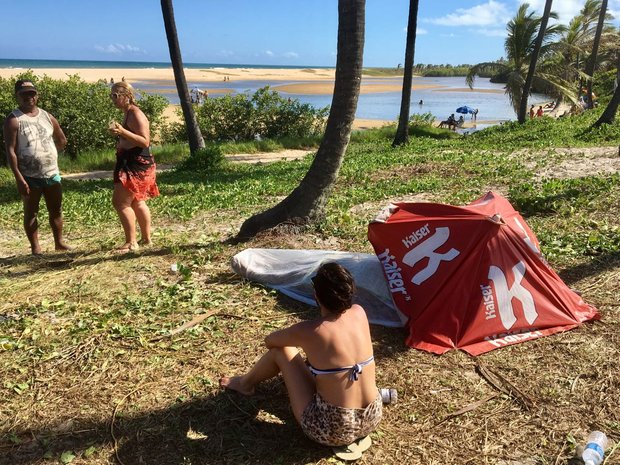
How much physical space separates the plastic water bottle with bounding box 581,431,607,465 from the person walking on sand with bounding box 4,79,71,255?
5.35 metres

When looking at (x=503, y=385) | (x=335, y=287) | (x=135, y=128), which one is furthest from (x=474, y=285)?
(x=135, y=128)

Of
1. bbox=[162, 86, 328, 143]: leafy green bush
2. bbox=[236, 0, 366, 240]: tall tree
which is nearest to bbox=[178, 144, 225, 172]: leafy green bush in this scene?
bbox=[162, 86, 328, 143]: leafy green bush

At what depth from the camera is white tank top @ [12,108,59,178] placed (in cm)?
523

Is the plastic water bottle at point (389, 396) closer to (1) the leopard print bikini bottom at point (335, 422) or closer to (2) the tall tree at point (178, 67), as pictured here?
(1) the leopard print bikini bottom at point (335, 422)

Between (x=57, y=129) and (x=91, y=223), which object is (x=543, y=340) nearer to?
(x=57, y=129)

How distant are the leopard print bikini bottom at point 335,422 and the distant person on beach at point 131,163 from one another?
3.35 metres

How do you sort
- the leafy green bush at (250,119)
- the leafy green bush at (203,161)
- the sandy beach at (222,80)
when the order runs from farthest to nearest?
the sandy beach at (222,80)
the leafy green bush at (250,119)
the leafy green bush at (203,161)

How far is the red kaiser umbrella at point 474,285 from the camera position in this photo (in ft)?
12.5

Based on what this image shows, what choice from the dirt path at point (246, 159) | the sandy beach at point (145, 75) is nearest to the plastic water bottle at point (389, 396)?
the dirt path at point (246, 159)

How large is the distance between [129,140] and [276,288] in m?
2.07

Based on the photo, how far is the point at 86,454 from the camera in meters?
2.82

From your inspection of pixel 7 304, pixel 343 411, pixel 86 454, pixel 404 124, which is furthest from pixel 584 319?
pixel 404 124

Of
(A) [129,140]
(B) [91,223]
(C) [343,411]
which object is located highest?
(A) [129,140]

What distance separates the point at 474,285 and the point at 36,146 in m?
4.52
